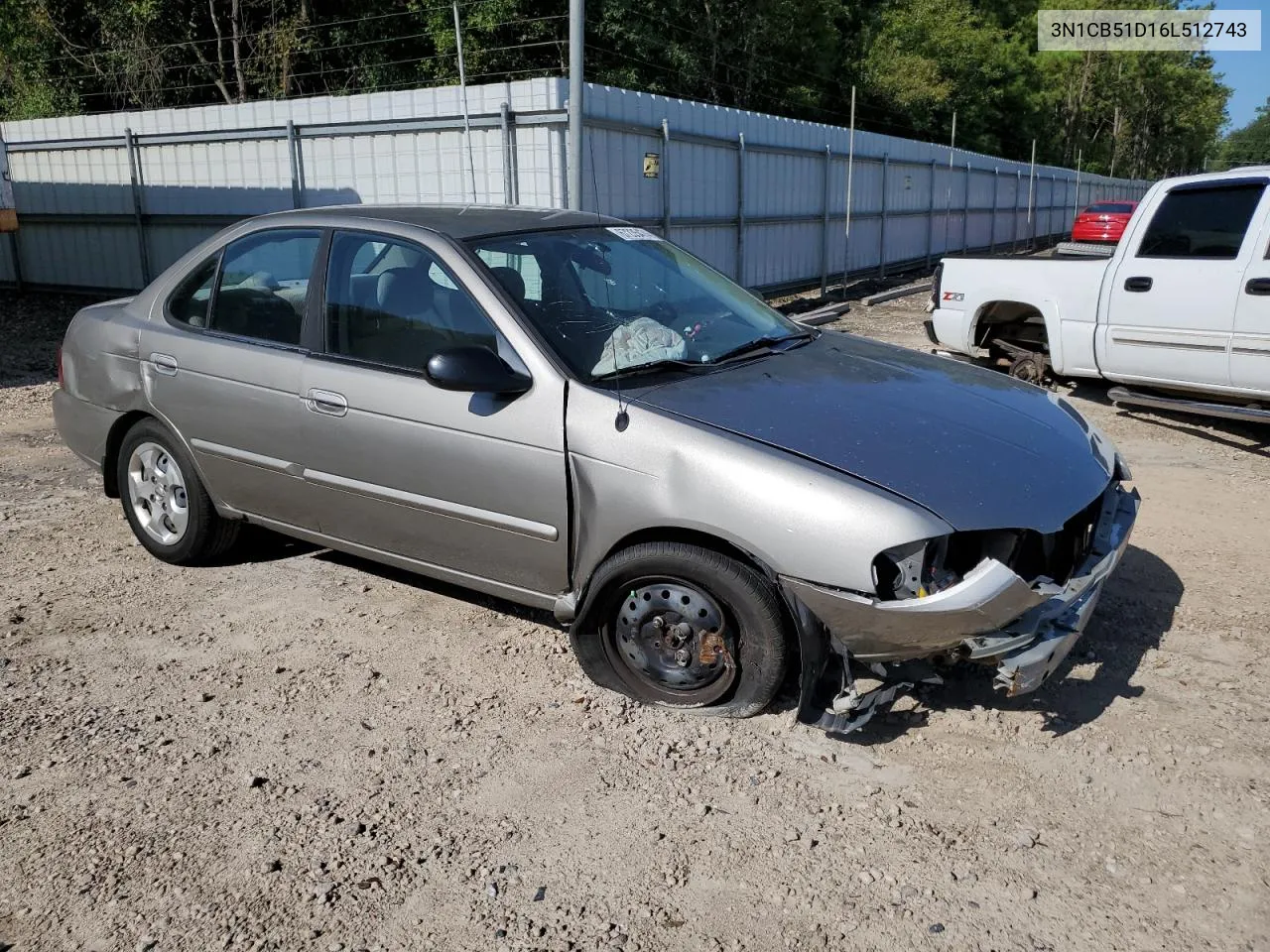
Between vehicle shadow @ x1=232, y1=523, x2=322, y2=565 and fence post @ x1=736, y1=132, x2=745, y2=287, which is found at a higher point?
fence post @ x1=736, y1=132, x2=745, y2=287

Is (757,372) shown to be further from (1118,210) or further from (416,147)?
(1118,210)

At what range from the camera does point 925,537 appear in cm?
305

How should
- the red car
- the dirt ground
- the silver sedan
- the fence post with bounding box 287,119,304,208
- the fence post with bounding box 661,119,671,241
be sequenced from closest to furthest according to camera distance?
1. the dirt ground
2. the silver sedan
3. the fence post with bounding box 661,119,671,241
4. the fence post with bounding box 287,119,304,208
5. the red car

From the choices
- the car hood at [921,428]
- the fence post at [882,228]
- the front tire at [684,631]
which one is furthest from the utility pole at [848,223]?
the front tire at [684,631]

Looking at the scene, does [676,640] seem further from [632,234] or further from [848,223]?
[848,223]

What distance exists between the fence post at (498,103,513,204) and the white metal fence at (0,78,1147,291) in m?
0.02

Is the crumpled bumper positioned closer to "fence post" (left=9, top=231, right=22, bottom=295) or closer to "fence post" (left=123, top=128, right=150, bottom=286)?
"fence post" (left=123, top=128, right=150, bottom=286)

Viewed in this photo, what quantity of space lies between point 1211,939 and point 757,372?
7.33 feet

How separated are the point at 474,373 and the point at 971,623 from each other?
1.78 metres

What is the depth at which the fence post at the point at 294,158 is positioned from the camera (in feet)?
43.6

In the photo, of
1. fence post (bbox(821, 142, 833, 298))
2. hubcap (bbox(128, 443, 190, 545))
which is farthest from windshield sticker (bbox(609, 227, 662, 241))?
fence post (bbox(821, 142, 833, 298))

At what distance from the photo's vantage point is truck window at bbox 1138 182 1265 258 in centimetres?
720

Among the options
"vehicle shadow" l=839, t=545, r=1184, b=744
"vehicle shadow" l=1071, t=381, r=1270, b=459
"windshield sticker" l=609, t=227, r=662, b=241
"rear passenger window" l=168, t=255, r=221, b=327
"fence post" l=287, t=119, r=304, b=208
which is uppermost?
"fence post" l=287, t=119, r=304, b=208

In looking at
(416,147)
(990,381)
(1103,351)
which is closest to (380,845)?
(990,381)
